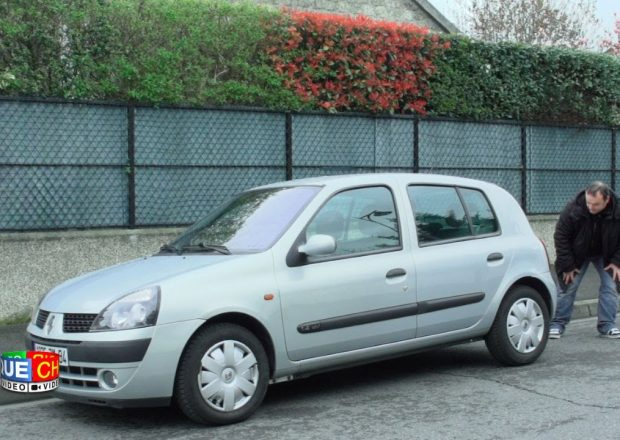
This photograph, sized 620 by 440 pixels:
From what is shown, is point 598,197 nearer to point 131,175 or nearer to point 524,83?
point 131,175

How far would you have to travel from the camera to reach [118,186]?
9.80m

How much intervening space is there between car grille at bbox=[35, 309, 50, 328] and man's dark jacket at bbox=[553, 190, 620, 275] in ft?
16.1

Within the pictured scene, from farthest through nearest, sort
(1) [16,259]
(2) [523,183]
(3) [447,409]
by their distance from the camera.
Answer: (2) [523,183] < (1) [16,259] < (3) [447,409]

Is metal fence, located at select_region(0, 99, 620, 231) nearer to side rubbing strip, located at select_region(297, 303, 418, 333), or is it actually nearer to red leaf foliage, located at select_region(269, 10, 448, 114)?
red leaf foliage, located at select_region(269, 10, 448, 114)

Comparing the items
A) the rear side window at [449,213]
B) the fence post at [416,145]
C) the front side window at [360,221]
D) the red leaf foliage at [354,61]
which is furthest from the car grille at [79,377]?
the fence post at [416,145]

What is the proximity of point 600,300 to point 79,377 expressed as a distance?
17.2 feet

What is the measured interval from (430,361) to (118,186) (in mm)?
4247

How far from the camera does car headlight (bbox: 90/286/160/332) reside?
17.1ft

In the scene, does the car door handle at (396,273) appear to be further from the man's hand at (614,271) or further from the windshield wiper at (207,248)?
the man's hand at (614,271)

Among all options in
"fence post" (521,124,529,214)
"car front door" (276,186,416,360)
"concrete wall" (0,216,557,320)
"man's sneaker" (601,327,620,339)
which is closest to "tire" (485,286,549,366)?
"car front door" (276,186,416,360)

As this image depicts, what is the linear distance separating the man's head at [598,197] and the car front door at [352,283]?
7.99 feet

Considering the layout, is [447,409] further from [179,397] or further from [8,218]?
[8,218]

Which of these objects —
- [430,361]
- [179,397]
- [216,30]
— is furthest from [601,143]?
[179,397]

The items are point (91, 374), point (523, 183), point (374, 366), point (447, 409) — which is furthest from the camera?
point (523, 183)
